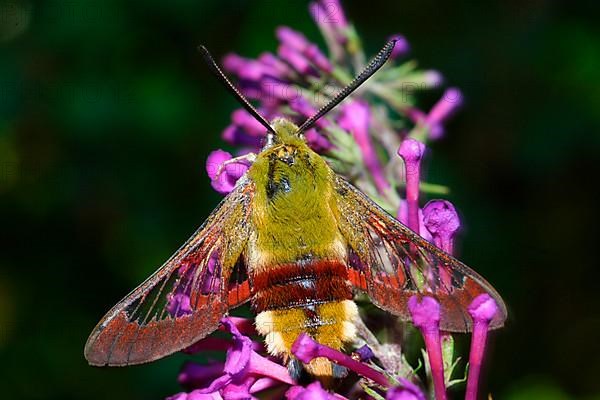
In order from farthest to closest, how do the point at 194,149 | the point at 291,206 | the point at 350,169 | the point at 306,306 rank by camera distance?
the point at 194,149, the point at 350,169, the point at 291,206, the point at 306,306

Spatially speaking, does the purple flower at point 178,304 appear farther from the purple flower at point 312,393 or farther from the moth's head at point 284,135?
the moth's head at point 284,135

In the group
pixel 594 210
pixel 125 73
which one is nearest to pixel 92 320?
pixel 125 73

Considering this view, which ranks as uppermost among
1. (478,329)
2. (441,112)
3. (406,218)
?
(441,112)

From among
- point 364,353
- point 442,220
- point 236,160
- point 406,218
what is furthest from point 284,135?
point 364,353

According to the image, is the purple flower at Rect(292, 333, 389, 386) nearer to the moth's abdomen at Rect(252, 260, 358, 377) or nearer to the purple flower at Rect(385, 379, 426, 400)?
the moth's abdomen at Rect(252, 260, 358, 377)

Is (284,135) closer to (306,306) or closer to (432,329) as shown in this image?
(306,306)

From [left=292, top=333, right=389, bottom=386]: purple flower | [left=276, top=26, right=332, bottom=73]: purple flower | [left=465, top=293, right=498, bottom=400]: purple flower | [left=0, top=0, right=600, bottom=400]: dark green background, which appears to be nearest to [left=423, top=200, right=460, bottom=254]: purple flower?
[left=465, top=293, right=498, bottom=400]: purple flower
